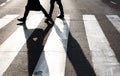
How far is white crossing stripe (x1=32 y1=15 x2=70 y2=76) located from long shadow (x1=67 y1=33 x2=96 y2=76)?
0.15m

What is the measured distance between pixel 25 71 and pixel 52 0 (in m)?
6.02

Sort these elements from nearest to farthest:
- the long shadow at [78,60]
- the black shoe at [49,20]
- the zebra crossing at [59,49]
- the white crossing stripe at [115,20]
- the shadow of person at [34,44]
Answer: the long shadow at [78,60]
the zebra crossing at [59,49]
the shadow of person at [34,44]
the white crossing stripe at [115,20]
the black shoe at [49,20]

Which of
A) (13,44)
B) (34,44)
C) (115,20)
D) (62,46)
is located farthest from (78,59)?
(115,20)

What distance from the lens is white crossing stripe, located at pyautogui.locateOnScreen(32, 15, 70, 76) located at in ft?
20.3

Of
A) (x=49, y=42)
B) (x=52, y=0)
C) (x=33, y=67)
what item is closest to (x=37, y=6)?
(x=52, y=0)

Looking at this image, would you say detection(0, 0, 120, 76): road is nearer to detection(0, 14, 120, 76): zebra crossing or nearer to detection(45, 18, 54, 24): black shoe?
detection(0, 14, 120, 76): zebra crossing

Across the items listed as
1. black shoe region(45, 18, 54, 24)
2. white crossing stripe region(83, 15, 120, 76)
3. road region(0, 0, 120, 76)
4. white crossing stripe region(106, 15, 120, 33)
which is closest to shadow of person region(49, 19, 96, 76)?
road region(0, 0, 120, 76)

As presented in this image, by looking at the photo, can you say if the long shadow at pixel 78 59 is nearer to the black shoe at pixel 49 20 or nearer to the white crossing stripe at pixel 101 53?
the white crossing stripe at pixel 101 53

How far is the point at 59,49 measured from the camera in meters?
7.65

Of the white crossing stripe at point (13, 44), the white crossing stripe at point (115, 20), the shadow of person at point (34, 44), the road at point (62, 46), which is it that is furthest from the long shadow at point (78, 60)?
the white crossing stripe at point (115, 20)

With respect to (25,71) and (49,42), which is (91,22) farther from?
(25,71)

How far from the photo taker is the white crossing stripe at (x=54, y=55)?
6176 mm

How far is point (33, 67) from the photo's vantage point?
6.48m

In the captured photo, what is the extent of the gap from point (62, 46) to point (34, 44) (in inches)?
31.1
